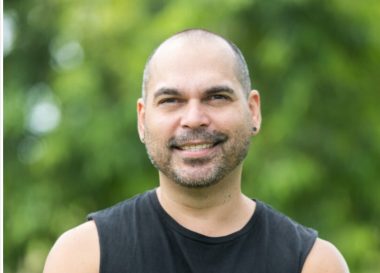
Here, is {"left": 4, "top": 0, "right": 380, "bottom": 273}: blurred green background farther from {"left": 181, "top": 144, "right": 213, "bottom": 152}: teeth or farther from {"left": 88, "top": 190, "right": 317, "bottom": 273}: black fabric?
{"left": 181, "top": 144, "right": 213, "bottom": 152}: teeth

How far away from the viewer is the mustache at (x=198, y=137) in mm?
3637

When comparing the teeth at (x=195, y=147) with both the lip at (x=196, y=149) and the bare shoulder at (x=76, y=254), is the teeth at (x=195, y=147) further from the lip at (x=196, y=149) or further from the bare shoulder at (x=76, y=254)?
the bare shoulder at (x=76, y=254)

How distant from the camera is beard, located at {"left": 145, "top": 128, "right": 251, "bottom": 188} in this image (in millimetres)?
3658

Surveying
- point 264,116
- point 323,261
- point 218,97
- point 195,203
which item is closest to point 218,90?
point 218,97

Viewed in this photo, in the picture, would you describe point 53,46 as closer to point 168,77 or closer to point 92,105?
point 92,105

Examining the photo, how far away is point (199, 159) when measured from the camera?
12.0 ft

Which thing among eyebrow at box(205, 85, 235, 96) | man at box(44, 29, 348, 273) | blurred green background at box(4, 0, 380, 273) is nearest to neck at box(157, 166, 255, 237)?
man at box(44, 29, 348, 273)

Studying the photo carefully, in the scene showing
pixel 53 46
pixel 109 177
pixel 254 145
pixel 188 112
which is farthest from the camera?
pixel 53 46

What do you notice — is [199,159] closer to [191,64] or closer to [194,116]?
[194,116]

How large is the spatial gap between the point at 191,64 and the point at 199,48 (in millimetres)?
90

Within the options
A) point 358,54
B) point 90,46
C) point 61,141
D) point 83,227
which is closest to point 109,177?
point 61,141

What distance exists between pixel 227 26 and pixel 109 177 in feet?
5.80

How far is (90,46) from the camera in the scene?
33.1 feet

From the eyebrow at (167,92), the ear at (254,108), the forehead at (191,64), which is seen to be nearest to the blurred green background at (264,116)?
the ear at (254,108)
